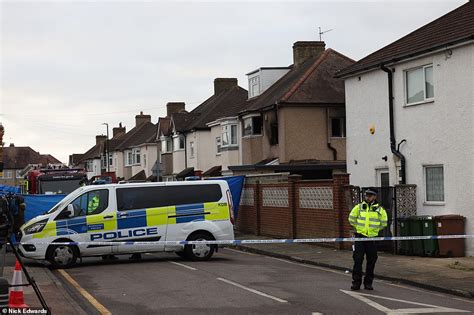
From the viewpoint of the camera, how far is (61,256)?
17188mm

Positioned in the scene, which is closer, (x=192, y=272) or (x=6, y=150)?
(x=192, y=272)

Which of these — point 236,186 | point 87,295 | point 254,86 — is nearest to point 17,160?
point 254,86

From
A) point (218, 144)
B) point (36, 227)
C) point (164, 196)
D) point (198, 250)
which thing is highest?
point (218, 144)

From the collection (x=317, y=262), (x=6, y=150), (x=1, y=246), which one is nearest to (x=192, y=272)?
(x=317, y=262)

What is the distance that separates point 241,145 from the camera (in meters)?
41.4

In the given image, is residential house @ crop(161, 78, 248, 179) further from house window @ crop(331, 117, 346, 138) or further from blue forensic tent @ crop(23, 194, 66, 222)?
blue forensic tent @ crop(23, 194, 66, 222)

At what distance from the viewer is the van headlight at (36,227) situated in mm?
17156

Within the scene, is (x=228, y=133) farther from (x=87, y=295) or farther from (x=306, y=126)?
(x=87, y=295)

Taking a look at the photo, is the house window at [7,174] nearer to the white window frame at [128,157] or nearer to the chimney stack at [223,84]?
the white window frame at [128,157]

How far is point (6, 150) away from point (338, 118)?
100531 millimetres

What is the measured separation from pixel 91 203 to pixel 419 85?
10.2m

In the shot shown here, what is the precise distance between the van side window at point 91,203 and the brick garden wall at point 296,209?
714cm

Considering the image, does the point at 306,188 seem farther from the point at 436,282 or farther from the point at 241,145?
→ the point at 241,145

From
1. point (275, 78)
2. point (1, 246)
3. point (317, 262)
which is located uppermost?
point (275, 78)
